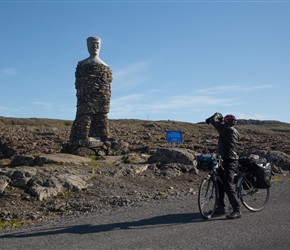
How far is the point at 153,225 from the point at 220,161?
1.95 meters

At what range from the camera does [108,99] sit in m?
21.9

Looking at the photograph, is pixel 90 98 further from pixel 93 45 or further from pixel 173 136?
pixel 173 136

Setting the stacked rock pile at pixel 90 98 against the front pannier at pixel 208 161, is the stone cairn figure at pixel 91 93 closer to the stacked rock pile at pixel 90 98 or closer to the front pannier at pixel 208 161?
the stacked rock pile at pixel 90 98

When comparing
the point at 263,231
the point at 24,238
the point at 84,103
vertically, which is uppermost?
the point at 84,103

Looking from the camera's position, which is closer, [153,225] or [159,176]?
[153,225]

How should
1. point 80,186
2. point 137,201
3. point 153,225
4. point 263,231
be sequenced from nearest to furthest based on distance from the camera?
point 263,231 < point 153,225 < point 137,201 < point 80,186

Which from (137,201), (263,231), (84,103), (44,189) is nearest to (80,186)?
(44,189)

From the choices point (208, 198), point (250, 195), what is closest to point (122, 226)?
point (208, 198)

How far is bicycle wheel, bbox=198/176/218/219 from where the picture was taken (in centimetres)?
887

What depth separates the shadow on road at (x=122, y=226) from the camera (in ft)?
26.9

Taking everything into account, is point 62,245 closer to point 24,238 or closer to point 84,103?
point 24,238

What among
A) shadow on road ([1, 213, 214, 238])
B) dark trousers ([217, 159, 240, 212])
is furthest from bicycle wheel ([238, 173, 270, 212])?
shadow on road ([1, 213, 214, 238])

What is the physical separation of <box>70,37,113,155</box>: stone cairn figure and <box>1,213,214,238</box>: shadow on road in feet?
39.9

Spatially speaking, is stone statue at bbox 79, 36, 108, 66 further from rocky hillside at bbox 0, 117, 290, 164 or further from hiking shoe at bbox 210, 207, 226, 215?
hiking shoe at bbox 210, 207, 226, 215
